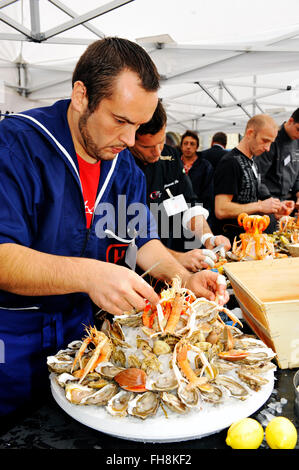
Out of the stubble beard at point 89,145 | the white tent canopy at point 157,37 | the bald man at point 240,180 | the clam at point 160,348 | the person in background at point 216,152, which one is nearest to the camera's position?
the clam at point 160,348

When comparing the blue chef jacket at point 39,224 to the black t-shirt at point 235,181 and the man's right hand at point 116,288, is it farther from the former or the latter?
the black t-shirt at point 235,181

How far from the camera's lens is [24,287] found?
1048 millimetres

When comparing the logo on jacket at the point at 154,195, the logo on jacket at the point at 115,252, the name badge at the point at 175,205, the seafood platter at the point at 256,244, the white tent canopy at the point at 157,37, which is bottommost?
the seafood platter at the point at 256,244

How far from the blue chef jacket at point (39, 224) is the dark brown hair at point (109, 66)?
21 centimetres

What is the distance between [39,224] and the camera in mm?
1301

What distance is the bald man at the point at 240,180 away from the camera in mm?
3275

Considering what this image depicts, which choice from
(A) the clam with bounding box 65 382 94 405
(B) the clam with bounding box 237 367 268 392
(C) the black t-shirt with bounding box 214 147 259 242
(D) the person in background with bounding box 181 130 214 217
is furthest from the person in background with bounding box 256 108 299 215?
(A) the clam with bounding box 65 382 94 405

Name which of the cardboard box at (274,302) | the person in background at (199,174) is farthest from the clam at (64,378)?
the person in background at (199,174)

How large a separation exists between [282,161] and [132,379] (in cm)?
392

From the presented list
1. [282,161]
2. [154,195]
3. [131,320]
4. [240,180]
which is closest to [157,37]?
[240,180]

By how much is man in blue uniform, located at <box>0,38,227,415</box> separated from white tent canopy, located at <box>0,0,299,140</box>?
2009 mm

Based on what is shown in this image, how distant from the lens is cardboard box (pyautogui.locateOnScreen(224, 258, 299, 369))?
106 centimetres
